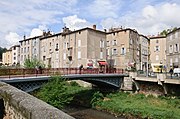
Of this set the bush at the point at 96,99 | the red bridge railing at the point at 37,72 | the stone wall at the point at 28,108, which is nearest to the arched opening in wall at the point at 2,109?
the stone wall at the point at 28,108

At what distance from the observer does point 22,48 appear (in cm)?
6475

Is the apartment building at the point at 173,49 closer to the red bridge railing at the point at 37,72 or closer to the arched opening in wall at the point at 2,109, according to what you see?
the red bridge railing at the point at 37,72

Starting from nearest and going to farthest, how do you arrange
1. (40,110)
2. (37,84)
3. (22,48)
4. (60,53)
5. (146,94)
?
(40,110) → (37,84) → (146,94) → (60,53) → (22,48)

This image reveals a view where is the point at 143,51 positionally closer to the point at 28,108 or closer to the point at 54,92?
the point at 54,92

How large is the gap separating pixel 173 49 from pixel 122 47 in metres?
10.5

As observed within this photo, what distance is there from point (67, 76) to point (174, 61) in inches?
1035

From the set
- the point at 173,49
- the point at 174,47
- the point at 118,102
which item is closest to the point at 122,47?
the point at 173,49

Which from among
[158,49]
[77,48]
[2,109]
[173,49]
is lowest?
[2,109]

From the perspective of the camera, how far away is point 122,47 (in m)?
46.0

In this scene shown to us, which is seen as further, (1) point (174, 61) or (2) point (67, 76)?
(1) point (174, 61)

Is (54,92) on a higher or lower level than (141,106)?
higher

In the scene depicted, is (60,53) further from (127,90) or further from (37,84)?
(37,84)

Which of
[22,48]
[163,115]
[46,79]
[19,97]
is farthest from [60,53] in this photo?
[19,97]

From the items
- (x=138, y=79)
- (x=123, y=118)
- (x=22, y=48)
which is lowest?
(x=123, y=118)
